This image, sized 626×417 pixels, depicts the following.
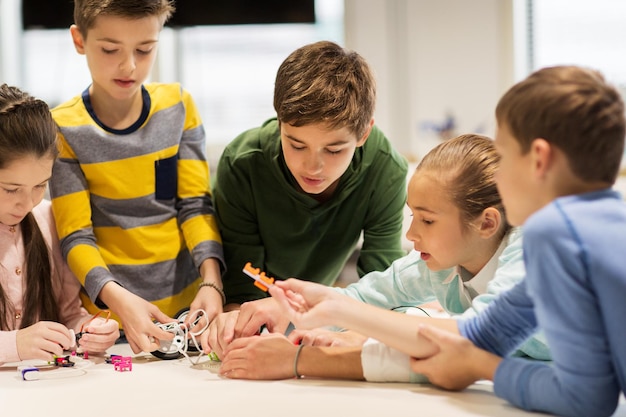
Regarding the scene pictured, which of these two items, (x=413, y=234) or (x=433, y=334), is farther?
(x=413, y=234)

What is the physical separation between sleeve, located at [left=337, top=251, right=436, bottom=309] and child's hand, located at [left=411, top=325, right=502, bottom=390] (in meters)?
0.35

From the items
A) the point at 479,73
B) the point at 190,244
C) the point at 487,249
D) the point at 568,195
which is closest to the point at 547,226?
the point at 568,195

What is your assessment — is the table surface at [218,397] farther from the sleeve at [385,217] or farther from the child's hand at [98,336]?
the sleeve at [385,217]

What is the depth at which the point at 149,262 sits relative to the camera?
1786 mm

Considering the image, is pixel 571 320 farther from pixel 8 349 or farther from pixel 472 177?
pixel 8 349

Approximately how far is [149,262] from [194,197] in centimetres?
18

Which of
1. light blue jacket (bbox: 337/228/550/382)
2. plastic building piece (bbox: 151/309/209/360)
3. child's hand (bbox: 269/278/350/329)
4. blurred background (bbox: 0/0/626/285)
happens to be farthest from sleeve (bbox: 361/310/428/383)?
blurred background (bbox: 0/0/626/285)

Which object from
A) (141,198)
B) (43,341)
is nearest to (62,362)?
(43,341)

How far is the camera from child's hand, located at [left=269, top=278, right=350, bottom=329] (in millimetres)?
1196

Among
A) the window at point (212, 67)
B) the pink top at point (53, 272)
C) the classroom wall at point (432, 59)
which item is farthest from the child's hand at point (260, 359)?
the window at point (212, 67)

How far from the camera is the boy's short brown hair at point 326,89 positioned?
1.55m

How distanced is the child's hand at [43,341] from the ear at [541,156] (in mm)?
874

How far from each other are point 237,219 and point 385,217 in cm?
35

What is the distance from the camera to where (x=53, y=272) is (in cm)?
169
